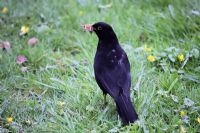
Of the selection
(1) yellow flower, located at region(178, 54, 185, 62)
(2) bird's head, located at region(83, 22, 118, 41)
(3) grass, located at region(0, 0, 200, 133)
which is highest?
(2) bird's head, located at region(83, 22, 118, 41)

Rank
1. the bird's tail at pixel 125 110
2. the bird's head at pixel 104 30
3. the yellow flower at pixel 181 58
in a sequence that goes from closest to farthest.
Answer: the bird's tail at pixel 125 110
the bird's head at pixel 104 30
the yellow flower at pixel 181 58

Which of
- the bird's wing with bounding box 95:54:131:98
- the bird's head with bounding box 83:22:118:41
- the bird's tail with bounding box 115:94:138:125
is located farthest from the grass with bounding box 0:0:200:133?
the bird's head with bounding box 83:22:118:41

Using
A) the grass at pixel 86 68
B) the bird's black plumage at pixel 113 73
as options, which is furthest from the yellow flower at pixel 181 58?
the bird's black plumage at pixel 113 73

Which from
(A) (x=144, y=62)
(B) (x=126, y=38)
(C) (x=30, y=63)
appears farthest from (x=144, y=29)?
(C) (x=30, y=63)

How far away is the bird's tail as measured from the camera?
3.33m

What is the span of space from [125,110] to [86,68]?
1.22 metres

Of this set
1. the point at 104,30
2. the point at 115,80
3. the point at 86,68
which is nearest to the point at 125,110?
the point at 115,80

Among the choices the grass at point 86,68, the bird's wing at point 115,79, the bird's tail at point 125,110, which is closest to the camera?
the bird's tail at point 125,110

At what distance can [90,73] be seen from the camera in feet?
14.3

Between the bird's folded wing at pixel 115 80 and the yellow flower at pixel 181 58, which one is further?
the yellow flower at pixel 181 58

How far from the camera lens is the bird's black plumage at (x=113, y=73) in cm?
336

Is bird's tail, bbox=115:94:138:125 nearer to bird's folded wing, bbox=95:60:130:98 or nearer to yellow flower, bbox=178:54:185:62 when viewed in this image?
bird's folded wing, bbox=95:60:130:98

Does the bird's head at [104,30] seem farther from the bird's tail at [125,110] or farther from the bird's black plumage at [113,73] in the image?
the bird's tail at [125,110]

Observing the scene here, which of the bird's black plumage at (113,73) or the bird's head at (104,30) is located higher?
the bird's head at (104,30)
